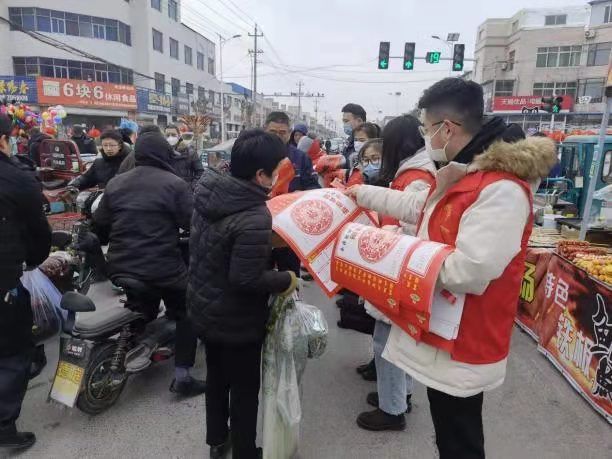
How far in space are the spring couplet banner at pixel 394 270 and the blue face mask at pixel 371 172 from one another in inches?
56.6

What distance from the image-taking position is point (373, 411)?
269 cm

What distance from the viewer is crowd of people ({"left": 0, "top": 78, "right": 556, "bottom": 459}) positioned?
55.4 inches

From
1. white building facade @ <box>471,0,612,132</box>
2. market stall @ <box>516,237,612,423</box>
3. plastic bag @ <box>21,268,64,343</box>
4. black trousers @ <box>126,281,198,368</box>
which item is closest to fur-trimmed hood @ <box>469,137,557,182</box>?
market stall @ <box>516,237,612,423</box>

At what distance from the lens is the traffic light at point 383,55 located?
17875 millimetres

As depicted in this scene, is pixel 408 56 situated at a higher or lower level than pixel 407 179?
higher

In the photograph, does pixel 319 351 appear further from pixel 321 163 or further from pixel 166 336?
pixel 321 163

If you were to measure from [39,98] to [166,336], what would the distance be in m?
27.0

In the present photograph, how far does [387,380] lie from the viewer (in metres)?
2.51

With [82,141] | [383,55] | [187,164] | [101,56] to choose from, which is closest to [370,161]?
[187,164]

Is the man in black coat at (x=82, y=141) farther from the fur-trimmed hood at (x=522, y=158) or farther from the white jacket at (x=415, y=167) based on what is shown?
the fur-trimmed hood at (x=522, y=158)

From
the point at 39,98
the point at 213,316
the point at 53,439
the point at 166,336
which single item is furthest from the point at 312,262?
the point at 39,98

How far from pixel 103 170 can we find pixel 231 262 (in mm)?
3354

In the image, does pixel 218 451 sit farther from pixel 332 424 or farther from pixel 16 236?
pixel 16 236

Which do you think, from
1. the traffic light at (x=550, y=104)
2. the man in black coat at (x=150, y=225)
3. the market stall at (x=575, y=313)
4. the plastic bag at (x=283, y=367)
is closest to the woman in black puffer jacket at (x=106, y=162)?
the man in black coat at (x=150, y=225)
